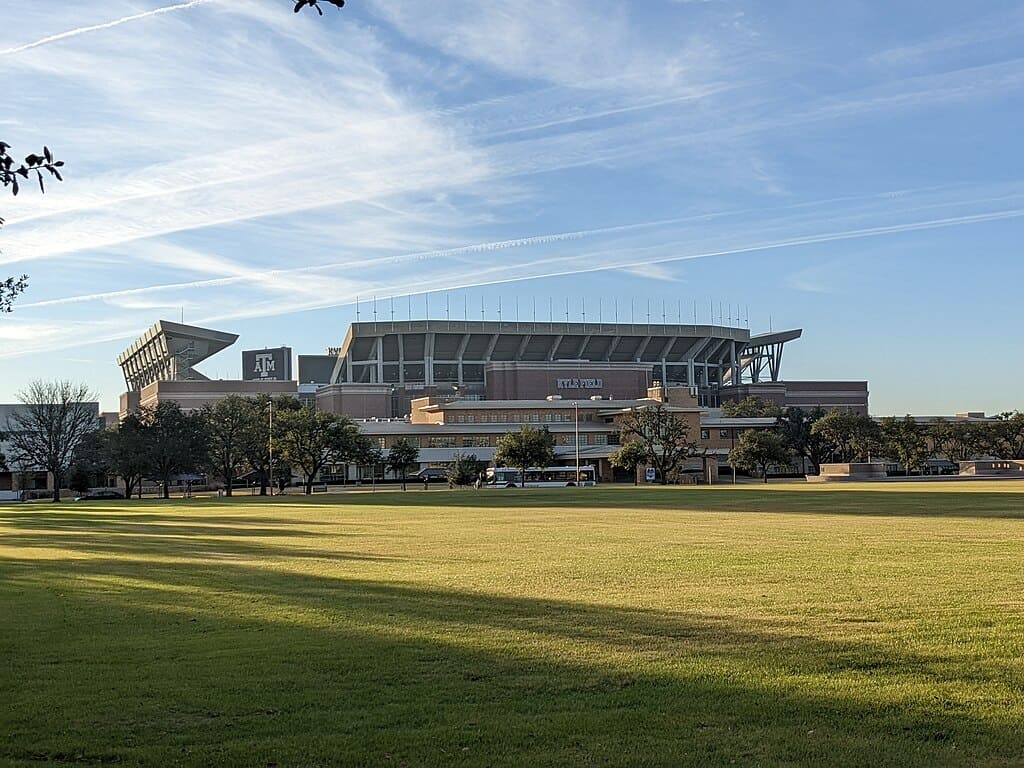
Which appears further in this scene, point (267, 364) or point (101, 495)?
point (267, 364)

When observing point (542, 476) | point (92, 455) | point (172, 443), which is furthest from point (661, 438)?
point (92, 455)

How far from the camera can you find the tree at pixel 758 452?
115 meters

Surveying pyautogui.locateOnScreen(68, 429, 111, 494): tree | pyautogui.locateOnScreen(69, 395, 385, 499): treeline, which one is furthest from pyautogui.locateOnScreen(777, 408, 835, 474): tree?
pyautogui.locateOnScreen(68, 429, 111, 494): tree

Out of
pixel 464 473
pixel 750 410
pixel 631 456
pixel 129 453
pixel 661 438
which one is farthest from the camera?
pixel 750 410

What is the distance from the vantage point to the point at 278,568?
74.9 ft

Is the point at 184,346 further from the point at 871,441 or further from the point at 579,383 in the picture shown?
the point at 871,441

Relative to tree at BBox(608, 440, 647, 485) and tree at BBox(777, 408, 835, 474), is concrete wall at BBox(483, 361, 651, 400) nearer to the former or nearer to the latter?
tree at BBox(777, 408, 835, 474)

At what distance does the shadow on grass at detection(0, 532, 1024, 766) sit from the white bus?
106 meters

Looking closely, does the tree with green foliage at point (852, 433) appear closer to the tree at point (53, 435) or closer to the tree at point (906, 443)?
the tree at point (906, 443)

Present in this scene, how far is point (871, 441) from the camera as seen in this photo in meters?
123

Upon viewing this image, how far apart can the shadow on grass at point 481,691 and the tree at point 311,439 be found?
83125mm

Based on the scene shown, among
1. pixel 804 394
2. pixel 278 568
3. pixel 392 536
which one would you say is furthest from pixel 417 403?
pixel 278 568

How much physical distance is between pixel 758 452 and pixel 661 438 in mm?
11488

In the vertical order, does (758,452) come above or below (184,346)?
below
